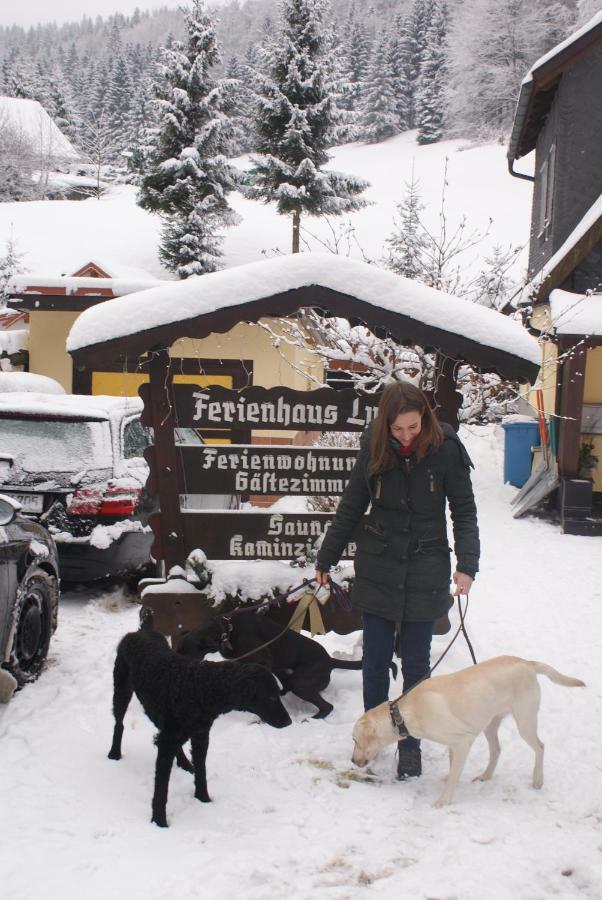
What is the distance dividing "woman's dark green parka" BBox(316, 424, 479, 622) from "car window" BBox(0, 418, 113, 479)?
3.42m

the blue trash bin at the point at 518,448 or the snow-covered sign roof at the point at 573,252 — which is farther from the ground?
the snow-covered sign roof at the point at 573,252

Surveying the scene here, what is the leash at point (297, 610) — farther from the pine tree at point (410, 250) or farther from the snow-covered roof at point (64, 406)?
the pine tree at point (410, 250)


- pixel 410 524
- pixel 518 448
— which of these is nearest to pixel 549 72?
pixel 518 448

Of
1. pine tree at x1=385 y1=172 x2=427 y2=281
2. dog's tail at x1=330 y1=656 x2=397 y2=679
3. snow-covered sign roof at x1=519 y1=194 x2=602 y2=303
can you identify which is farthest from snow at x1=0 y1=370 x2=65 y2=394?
snow-covered sign roof at x1=519 y1=194 x2=602 y2=303

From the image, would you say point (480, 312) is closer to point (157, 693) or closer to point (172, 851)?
point (157, 693)

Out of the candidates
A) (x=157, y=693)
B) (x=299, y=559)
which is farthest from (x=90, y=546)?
(x=157, y=693)

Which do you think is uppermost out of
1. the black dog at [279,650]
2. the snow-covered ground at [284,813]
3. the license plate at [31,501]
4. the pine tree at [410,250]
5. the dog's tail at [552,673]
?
the pine tree at [410,250]

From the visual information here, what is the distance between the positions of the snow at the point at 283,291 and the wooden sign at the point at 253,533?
52.8 inches

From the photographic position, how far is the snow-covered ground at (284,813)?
2.92m

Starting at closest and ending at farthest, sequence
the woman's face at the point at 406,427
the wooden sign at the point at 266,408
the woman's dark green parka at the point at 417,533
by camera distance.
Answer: the woman's face at the point at 406,427 → the woman's dark green parka at the point at 417,533 → the wooden sign at the point at 266,408

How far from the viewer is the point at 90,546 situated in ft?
21.3

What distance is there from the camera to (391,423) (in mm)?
3736

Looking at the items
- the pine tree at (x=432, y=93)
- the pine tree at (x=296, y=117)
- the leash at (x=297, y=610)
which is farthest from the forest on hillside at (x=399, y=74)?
the leash at (x=297, y=610)

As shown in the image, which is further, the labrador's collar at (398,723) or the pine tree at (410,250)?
the pine tree at (410,250)
